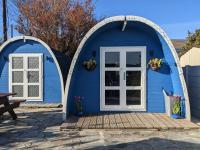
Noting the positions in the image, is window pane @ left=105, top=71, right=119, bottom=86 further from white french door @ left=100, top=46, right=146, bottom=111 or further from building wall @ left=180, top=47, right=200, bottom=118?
building wall @ left=180, top=47, right=200, bottom=118

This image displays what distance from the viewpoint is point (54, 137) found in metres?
8.42

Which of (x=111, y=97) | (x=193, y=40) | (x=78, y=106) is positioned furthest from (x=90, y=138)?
(x=193, y=40)

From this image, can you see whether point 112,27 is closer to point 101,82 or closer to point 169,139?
point 101,82

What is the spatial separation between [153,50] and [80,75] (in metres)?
2.55

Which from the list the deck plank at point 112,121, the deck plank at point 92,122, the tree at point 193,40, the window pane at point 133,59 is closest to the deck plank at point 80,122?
the deck plank at point 92,122

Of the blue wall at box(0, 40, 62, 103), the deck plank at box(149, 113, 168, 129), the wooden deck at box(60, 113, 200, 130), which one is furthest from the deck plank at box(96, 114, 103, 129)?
the blue wall at box(0, 40, 62, 103)

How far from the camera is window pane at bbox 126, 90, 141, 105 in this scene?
39.0ft

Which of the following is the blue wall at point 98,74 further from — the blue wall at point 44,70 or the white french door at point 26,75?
the white french door at point 26,75

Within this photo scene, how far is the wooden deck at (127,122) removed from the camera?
364 inches

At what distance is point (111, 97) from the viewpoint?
11883mm

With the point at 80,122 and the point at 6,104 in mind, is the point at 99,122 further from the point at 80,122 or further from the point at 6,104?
the point at 6,104

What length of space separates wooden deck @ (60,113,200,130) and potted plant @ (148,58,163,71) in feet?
4.97

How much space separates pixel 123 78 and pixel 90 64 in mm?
1200

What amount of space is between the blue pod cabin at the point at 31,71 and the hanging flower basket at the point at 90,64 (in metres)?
3.31
